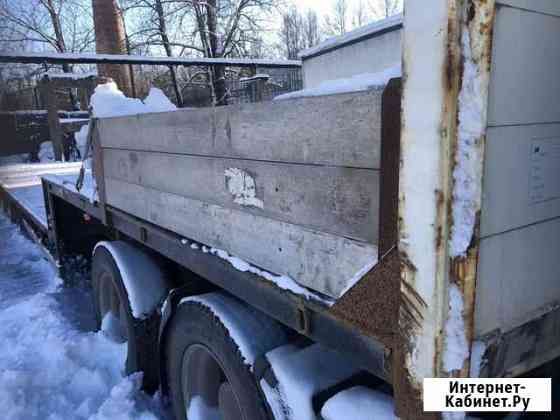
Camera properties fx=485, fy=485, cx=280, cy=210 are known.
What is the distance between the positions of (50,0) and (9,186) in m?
20.6

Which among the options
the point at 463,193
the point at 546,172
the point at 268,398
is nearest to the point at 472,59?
A: the point at 463,193

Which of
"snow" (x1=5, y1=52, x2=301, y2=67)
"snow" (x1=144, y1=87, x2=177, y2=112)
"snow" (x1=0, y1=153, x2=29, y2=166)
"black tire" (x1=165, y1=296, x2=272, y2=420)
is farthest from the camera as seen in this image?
"snow" (x1=0, y1=153, x2=29, y2=166)

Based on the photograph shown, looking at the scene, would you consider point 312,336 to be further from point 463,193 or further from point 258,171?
point 463,193

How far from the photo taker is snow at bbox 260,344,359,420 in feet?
4.81

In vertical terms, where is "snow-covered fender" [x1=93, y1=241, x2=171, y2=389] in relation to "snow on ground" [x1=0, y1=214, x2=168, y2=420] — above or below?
above

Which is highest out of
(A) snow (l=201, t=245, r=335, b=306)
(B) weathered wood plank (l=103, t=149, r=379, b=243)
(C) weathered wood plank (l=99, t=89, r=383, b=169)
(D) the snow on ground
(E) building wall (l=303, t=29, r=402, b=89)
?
(E) building wall (l=303, t=29, r=402, b=89)

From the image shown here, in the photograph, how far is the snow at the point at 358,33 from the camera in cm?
434

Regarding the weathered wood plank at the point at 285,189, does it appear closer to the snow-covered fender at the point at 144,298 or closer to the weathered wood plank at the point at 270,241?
the weathered wood plank at the point at 270,241

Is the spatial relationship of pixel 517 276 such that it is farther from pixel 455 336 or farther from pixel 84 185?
pixel 84 185

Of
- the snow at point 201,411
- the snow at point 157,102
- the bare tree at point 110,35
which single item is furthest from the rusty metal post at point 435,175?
the bare tree at point 110,35

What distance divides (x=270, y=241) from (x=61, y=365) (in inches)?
96.4

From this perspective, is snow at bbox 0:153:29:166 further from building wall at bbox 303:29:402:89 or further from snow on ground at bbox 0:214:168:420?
building wall at bbox 303:29:402:89

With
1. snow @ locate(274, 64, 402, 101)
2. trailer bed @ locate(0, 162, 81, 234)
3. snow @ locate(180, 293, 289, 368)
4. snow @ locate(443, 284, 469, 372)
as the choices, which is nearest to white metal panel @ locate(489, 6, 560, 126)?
snow @ locate(274, 64, 402, 101)

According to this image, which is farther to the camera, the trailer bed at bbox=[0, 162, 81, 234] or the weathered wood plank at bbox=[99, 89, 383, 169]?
the trailer bed at bbox=[0, 162, 81, 234]
